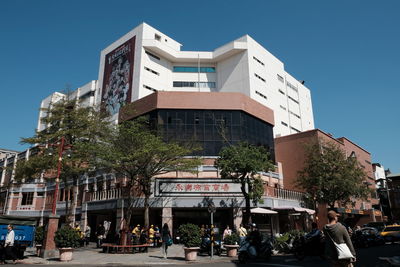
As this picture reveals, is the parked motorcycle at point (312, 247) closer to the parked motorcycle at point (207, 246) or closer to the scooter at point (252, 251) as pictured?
the scooter at point (252, 251)

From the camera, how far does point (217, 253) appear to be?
16.4 meters

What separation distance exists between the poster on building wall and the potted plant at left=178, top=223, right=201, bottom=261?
33478 millimetres

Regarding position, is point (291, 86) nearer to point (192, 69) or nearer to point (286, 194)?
point (192, 69)

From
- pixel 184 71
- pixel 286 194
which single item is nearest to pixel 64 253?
pixel 286 194

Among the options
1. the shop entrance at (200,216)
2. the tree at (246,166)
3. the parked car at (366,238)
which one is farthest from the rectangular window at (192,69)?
the parked car at (366,238)

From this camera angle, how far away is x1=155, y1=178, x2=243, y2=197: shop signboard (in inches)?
953

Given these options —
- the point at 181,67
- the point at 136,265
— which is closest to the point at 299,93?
the point at 181,67

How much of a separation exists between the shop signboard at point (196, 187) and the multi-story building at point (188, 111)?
0.25ft

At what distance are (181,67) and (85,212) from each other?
3077 centimetres

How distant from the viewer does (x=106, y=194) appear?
27.4m

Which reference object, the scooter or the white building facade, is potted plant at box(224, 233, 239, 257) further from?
the white building facade

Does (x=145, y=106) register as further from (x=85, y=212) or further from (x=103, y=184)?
(x=85, y=212)

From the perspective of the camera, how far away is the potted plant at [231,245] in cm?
1578

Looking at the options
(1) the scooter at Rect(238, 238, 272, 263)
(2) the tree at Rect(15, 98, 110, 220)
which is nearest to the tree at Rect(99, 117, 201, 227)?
(2) the tree at Rect(15, 98, 110, 220)
